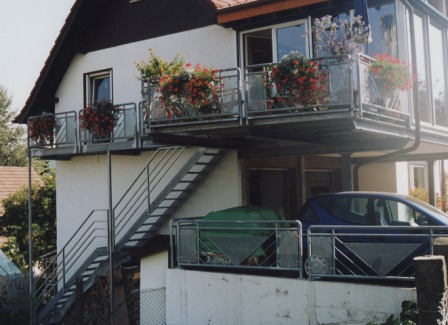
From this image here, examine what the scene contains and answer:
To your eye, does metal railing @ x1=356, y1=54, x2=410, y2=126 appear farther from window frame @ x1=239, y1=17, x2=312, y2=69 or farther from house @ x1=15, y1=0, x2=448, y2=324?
window frame @ x1=239, y1=17, x2=312, y2=69

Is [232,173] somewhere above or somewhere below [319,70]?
below

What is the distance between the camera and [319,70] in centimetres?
1040

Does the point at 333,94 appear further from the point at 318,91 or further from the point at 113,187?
the point at 113,187

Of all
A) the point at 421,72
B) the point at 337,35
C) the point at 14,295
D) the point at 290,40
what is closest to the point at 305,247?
the point at 337,35

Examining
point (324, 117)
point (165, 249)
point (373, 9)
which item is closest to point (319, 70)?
point (324, 117)

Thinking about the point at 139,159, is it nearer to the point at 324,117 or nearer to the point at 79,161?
the point at 79,161

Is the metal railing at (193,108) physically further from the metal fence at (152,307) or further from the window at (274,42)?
the metal fence at (152,307)

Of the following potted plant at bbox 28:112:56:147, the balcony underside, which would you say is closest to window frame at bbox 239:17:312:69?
the balcony underside

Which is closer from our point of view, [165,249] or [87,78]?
[165,249]

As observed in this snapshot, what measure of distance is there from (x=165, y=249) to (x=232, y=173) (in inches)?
94.2

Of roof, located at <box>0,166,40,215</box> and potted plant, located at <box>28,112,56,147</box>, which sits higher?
potted plant, located at <box>28,112,56,147</box>

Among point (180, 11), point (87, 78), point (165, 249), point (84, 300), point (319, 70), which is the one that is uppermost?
point (180, 11)

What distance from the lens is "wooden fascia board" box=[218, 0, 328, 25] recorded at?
41.9 ft

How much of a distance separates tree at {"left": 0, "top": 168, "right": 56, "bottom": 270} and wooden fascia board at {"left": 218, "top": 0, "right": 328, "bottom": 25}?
1223 centimetres
